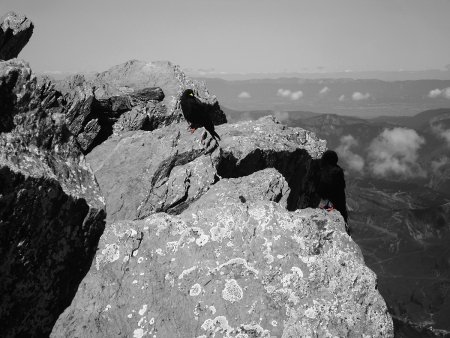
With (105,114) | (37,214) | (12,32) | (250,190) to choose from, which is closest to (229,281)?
(250,190)

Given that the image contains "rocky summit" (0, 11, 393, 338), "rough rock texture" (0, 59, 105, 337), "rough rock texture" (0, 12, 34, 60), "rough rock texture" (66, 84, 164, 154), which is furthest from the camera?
"rough rock texture" (0, 12, 34, 60)

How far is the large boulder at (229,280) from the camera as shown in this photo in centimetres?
1012

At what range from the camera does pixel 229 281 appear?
10.9m

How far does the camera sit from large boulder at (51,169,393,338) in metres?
10.1

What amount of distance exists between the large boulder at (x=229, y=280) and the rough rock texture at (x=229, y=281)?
3 cm

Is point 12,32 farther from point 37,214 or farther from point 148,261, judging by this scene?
point 148,261

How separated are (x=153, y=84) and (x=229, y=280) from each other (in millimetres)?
20371

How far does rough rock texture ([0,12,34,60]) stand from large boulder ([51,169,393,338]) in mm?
18757

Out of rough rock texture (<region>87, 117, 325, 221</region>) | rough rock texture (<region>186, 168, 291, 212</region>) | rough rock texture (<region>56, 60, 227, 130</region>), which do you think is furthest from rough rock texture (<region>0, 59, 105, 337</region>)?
rough rock texture (<region>56, 60, 227, 130</region>)

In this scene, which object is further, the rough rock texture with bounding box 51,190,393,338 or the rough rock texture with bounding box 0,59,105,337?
the rough rock texture with bounding box 51,190,393,338

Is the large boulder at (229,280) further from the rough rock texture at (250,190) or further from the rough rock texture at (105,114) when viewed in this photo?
the rough rock texture at (105,114)

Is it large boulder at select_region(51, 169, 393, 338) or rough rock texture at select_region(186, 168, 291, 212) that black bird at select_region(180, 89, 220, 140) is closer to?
rough rock texture at select_region(186, 168, 291, 212)

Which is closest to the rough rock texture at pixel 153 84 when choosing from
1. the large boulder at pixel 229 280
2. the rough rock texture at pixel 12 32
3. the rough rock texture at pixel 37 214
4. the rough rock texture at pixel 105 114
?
the rough rock texture at pixel 105 114

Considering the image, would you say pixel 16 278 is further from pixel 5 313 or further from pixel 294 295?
pixel 294 295
